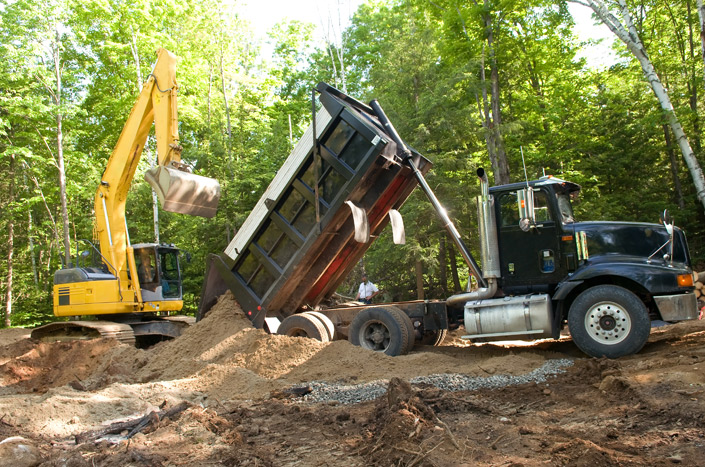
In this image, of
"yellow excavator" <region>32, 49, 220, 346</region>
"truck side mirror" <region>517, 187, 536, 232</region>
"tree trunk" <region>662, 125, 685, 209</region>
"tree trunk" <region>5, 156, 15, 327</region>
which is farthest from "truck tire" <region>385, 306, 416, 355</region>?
"tree trunk" <region>5, 156, 15, 327</region>

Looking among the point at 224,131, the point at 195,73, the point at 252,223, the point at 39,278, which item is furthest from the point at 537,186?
the point at 39,278

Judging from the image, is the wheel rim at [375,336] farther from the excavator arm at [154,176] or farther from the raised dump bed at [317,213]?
the excavator arm at [154,176]

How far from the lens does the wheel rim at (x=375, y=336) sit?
7887mm

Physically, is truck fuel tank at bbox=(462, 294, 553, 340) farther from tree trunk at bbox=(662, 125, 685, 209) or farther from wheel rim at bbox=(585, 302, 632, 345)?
tree trunk at bbox=(662, 125, 685, 209)

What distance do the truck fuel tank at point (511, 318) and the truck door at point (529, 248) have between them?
1.03 feet

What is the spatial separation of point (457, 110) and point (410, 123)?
146cm

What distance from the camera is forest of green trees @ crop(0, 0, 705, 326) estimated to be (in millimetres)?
16969

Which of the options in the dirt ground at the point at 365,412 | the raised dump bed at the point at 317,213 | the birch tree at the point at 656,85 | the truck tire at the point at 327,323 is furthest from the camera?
the birch tree at the point at 656,85

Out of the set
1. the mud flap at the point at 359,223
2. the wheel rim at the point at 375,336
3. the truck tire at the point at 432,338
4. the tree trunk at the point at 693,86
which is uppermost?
the tree trunk at the point at 693,86

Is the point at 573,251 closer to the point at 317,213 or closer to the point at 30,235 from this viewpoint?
the point at 317,213

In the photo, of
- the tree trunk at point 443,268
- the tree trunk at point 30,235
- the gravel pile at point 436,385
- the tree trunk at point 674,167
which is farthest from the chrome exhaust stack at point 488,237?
the tree trunk at point 30,235

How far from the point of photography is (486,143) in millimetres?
18125

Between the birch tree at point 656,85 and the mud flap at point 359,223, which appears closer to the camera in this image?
the mud flap at point 359,223

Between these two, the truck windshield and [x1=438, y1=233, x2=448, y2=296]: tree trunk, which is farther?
[x1=438, y1=233, x2=448, y2=296]: tree trunk
